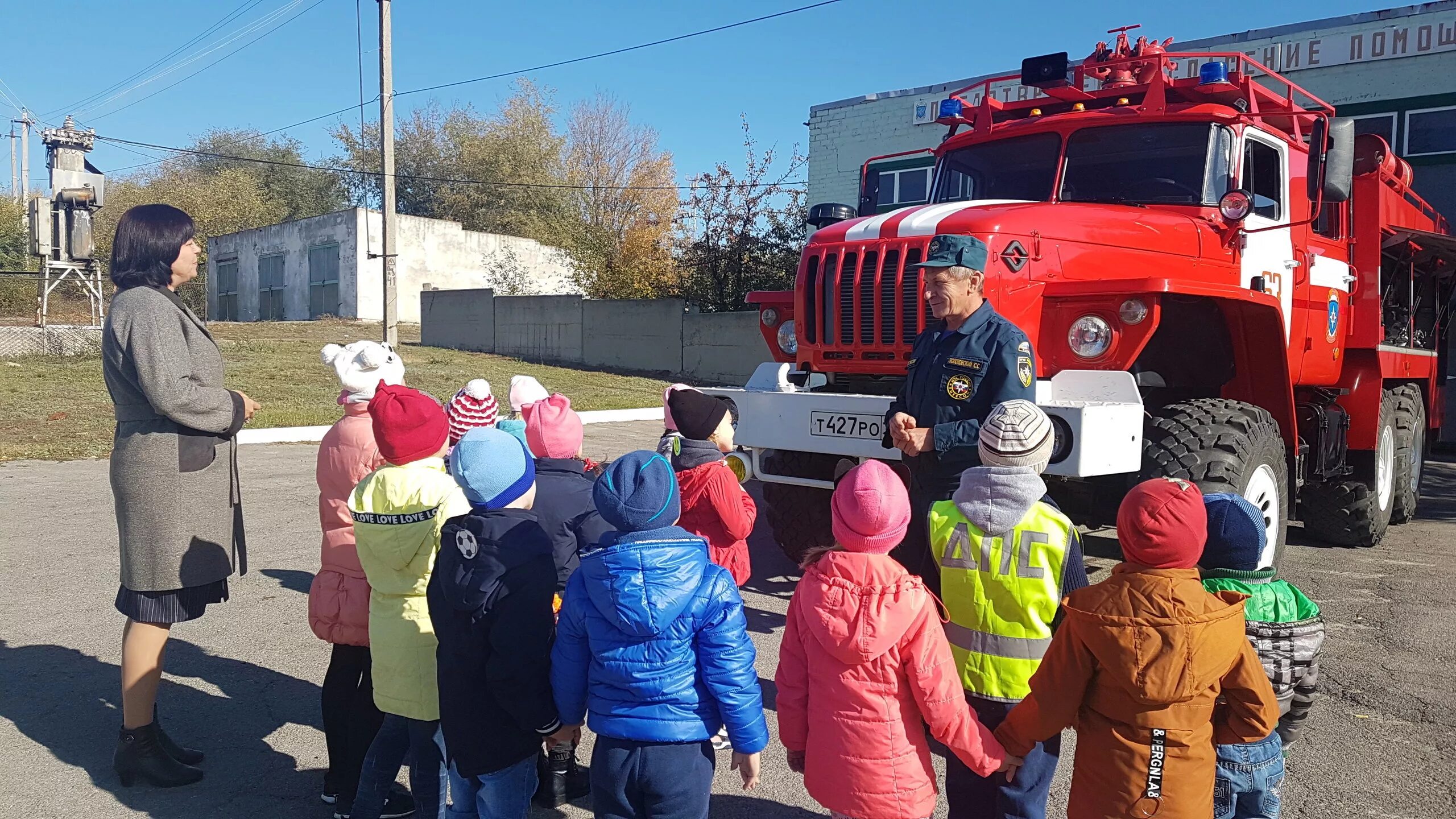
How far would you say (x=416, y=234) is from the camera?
3588 cm

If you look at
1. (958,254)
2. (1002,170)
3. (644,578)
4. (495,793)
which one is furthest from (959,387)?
(1002,170)

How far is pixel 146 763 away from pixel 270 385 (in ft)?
47.9

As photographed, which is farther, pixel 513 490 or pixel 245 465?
pixel 245 465

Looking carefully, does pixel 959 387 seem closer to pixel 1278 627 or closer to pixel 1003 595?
pixel 1003 595

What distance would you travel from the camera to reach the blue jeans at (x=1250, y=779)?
2623 millimetres

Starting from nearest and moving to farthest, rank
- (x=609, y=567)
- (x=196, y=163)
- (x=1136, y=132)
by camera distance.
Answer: (x=609, y=567)
(x=1136, y=132)
(x=196, y=163)

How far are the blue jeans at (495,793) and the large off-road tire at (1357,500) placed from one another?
21.4 ft

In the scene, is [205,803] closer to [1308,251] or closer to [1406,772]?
[1406,772]

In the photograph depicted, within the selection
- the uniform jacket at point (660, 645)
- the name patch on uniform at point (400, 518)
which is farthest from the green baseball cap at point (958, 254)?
the name patch on uniform at point (400, 518)

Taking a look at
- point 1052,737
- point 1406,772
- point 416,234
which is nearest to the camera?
point 1052,737

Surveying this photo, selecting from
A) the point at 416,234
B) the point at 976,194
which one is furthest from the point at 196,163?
the point at 976,194

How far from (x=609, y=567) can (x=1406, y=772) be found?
292cm

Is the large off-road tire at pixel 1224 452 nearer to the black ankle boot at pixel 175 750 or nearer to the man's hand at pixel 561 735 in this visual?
the man's hand at pixel 561 735

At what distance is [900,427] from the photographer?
381 centimetres
